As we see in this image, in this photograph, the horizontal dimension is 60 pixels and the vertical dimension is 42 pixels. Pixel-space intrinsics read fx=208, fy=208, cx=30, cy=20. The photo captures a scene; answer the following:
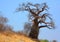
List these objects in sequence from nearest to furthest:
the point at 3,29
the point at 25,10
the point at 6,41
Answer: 1. the point at 6,41
2. the point at 3,29
3. the point at 25,10

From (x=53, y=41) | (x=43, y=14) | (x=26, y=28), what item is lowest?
(x=53, y=41)

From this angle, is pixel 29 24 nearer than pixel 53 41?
Yes

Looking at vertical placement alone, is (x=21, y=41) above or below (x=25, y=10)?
below

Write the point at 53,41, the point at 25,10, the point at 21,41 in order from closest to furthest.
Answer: the point at 21,41 < the point at 25,10 < the point at 53,41

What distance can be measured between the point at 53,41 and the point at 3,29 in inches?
340

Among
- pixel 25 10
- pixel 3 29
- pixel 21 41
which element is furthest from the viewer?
pixel 25 10

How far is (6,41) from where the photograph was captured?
21406mm

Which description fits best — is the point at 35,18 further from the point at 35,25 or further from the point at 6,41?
the point at 6,41

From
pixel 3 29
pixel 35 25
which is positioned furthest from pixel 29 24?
pixel 3 29

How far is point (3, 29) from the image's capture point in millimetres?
27172

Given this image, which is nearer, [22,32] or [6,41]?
[6,41]

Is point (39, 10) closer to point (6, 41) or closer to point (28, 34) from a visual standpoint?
point (28, 34)

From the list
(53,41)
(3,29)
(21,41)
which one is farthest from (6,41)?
(53,41)

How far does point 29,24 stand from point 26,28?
1.61m
